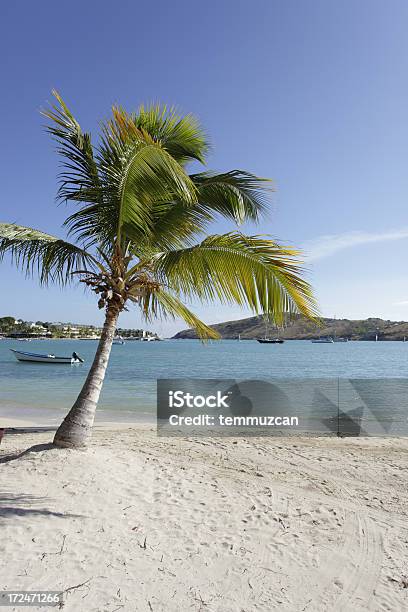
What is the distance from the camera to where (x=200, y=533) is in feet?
14.3

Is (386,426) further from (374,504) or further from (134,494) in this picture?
(134,494)

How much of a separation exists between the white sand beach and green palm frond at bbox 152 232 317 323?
251 cm

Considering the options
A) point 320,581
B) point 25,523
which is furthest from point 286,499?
point 25,523

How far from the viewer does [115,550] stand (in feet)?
12.7

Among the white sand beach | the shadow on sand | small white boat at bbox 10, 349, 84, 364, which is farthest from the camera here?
small white boat at bbox 10, 349, 84, 364

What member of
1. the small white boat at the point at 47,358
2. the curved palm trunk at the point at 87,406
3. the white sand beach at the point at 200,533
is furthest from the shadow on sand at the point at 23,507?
the small white boat at the point at 47,358

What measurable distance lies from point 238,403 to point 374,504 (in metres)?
11.8

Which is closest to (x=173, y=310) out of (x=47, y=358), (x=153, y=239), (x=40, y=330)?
(x=153, y=239)

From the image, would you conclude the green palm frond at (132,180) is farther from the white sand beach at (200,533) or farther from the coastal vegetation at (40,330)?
the coastal vegetation at (40,330)

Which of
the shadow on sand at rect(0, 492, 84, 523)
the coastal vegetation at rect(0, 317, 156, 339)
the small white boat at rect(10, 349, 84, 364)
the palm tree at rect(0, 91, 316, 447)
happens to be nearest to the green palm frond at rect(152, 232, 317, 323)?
the palm tree at rect(0, 91, 316, 447)

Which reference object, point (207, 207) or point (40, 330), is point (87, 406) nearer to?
point (207, 207)

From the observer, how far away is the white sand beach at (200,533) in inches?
132

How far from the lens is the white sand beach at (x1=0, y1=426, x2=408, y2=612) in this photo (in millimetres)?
3350

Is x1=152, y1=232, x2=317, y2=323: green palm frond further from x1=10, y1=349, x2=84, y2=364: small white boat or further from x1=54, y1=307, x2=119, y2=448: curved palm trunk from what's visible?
x1=10, y1=349, x2=84, y2=364: small white boat
